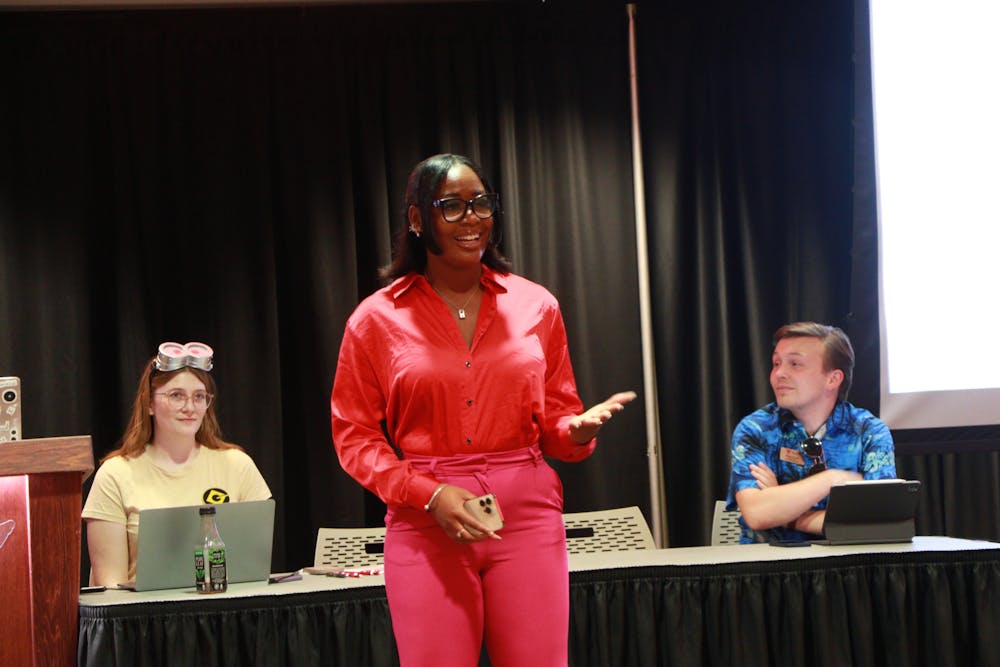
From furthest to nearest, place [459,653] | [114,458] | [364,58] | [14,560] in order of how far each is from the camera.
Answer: [364,58] → [114,458] → [14,560] → [459,653]

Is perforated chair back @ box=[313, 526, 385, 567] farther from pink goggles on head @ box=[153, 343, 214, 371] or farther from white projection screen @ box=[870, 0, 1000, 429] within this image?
white projection screen @ box=[870, 0, 1000, 429]

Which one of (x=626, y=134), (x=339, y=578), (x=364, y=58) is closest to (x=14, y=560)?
(x=339, y=578)

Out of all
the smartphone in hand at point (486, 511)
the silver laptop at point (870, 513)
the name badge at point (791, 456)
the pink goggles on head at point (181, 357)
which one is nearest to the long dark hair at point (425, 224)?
the smartphone in hand at point (486, 511)

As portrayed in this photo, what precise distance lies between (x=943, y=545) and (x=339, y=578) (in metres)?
1.59

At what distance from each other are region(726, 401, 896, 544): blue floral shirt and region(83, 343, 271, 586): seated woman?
162cm

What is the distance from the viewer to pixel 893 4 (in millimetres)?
4305

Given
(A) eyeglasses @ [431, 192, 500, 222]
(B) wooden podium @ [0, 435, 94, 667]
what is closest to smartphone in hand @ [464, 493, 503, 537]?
(A) eyeglasses @ [431, 192, 500, 222]

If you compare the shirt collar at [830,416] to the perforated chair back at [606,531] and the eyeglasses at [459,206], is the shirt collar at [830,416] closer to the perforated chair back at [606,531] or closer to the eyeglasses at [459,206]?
the perforated chair back at [606,531]

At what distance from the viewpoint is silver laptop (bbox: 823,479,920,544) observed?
3.05 metres

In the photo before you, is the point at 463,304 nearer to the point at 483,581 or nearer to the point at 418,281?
the point at 418,281

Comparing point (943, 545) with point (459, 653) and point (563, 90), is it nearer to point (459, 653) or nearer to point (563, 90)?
point (459, 653)

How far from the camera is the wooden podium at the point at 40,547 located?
2.48 meters

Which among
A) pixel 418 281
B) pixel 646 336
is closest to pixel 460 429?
pixel 418 281

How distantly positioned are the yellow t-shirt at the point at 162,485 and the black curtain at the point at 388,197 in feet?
2.02
